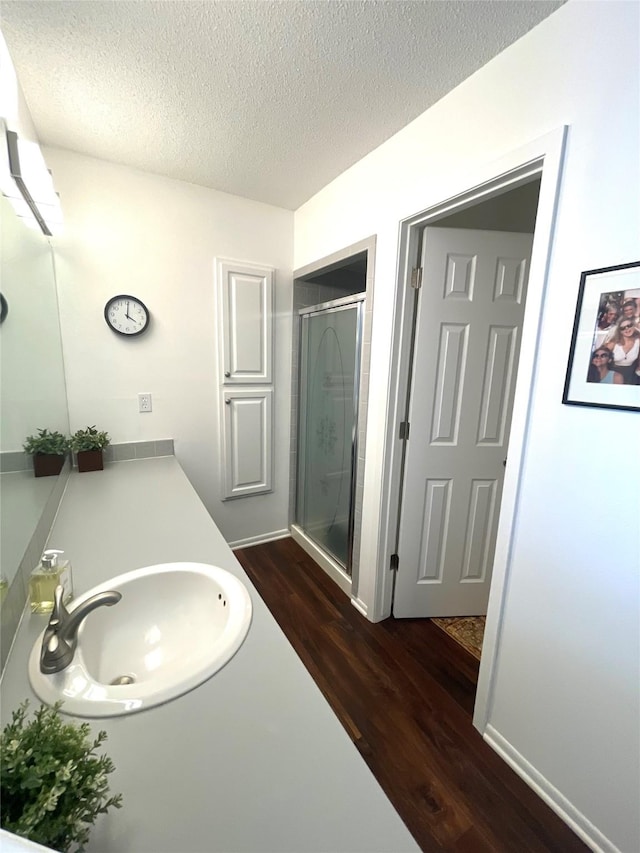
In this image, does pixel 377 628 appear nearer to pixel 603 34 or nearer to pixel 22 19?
pixel 603 34

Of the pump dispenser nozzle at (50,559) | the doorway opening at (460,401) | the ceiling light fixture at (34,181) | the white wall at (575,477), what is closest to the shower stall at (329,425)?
the doorway opening at (460,401)

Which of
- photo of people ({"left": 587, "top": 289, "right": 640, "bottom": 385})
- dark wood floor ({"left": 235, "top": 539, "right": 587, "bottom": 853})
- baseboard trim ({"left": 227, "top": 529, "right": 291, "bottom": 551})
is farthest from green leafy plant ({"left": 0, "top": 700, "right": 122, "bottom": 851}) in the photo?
baseboard trim ({"left": 227, "top": 529, "right": 291, "bottom": 551})

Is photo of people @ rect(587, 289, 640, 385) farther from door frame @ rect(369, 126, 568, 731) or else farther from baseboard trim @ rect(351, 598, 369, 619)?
baseboard trim @ rect(351, 598, 369, 619)

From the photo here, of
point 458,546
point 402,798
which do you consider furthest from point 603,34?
point 402,798

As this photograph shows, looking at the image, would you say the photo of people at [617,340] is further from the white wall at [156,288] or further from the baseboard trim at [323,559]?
the white wall at [156,288]

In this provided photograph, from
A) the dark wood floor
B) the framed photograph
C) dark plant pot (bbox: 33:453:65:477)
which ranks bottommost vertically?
the dark wood floor

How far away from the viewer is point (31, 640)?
744mm

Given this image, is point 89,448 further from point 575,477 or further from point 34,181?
point 575,477

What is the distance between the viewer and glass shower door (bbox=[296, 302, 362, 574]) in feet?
7.05

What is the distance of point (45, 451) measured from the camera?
1.18 metres

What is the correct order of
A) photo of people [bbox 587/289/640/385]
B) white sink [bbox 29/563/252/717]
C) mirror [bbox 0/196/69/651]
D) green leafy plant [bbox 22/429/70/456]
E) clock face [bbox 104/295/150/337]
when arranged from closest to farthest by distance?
white sink [bbox 29/563/252/717] < mirror [bbox 0/196/69/651] < photo of people [bbox 587/289/640/385] < green leafy plant [bbox 22/429/70/456] < clock face [bbox 104/295/150/337]

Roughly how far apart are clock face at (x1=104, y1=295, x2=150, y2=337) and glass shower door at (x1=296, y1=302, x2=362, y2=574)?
1065 millimetres

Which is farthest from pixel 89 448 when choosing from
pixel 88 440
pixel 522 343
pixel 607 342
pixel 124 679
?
pixel 607 342

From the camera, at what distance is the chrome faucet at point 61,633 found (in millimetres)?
668
